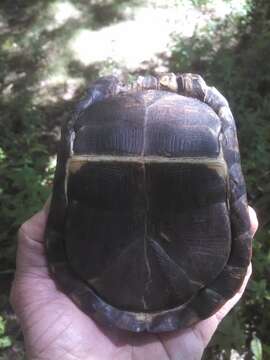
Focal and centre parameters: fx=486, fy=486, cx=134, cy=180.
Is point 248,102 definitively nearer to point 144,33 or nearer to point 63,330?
point 144,33

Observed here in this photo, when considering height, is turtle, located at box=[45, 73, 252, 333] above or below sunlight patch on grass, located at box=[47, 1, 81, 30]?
above

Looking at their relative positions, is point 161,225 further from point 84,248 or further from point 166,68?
point 166,68

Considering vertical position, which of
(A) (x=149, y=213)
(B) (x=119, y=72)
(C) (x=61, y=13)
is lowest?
(B) (x=119, y=72)

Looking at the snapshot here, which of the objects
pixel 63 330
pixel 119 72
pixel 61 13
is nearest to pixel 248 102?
pixel 119 72

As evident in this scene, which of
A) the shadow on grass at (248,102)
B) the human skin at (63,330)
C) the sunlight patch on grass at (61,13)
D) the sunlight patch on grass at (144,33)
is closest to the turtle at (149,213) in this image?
the human skin at (63,330)

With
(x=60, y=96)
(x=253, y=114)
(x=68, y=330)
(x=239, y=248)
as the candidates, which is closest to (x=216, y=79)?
(x=253, y=114)

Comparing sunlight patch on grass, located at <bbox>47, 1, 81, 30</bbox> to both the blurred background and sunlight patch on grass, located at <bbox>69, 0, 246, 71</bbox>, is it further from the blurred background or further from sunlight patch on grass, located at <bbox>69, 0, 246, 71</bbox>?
sunlight patch on grass, located at <bbox>69, 0, 246, 71</bbox>

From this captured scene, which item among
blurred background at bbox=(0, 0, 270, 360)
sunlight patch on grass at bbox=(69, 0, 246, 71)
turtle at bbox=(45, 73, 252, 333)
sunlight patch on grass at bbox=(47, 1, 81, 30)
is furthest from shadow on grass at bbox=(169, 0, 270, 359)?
sunlight patch on grass at bbox=(47, 1, 81, 30)
